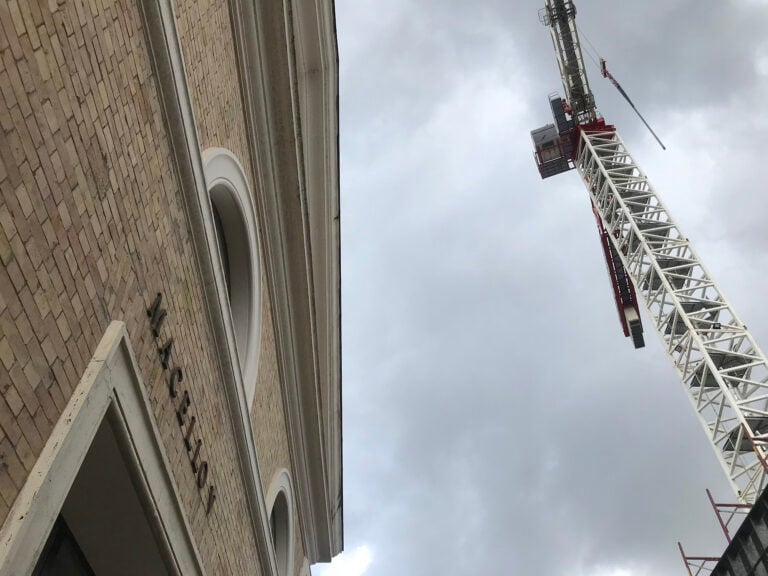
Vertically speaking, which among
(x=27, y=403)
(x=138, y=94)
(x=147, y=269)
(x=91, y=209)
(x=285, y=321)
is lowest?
(x=27, y=403)

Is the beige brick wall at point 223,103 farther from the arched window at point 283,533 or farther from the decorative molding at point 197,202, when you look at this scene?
the arched window at point 283,533

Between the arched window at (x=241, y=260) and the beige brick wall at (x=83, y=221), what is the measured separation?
61.7 inches

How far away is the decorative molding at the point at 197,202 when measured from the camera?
476 cm

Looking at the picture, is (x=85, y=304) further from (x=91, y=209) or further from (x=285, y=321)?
(x=285, y=321)

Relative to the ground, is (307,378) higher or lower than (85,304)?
higher

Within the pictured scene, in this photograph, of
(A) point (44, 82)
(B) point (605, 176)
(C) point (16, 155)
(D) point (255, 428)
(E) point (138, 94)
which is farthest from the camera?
(B) point (605, 176)

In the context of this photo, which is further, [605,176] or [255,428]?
[605,176]

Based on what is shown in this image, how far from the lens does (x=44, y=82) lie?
10.5ft

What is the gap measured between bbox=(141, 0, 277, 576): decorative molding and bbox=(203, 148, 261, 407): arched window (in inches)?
34.1

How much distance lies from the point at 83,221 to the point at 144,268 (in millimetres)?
886

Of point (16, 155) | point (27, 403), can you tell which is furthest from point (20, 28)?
point (27, 403)

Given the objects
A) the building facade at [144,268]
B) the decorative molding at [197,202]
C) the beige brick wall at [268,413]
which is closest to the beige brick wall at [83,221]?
the building facade at [144,268]

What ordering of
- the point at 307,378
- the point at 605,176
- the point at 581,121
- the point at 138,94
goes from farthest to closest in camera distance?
the point at 581,121 < the point at 605,176 < the point at 307,378 < the point at 138,94

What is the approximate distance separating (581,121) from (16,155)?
34.1m
